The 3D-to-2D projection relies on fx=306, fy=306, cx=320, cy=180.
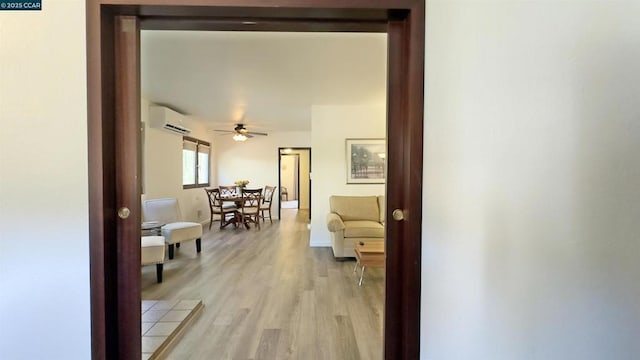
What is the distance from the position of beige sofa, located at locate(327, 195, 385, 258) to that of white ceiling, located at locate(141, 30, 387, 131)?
5.08 ft

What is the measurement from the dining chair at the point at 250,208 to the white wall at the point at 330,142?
6.70 feet

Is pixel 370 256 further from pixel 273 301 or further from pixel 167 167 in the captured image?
pixel 167 167

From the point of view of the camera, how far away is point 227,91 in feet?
13.6

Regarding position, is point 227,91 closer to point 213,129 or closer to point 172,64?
point 172,64

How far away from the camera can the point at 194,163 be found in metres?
6.73

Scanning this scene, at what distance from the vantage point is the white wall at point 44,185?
1.21m

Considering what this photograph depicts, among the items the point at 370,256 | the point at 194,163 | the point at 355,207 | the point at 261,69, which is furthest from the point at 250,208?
the point at 370,256

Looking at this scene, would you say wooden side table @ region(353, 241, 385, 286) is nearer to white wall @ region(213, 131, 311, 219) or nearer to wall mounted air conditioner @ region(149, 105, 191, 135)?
wall mounted air conditioner @ region(149, 105, 191, 135)

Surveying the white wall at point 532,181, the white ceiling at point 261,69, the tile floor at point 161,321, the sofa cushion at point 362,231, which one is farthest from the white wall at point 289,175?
the white wall at point 532,181

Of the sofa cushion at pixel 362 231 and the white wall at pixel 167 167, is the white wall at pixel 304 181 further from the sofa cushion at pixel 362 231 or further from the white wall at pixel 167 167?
the sofa cushion at pixel 362 231

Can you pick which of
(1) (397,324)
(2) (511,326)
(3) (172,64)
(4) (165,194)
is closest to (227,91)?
(3) (172,64)

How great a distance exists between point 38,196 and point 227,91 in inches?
125

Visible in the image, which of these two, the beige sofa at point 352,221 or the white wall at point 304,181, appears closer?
the beige sofa at point 352,221

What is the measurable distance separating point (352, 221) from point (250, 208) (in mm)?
3035
